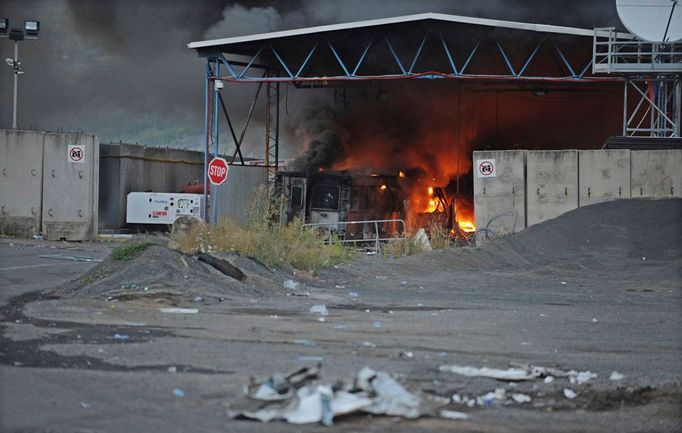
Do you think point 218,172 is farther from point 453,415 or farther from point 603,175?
point 453,415

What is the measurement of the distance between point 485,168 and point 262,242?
10.5m

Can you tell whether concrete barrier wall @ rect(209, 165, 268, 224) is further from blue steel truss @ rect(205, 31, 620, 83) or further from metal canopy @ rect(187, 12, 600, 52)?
metal canopy @ rect(187, 12, 600, 52)

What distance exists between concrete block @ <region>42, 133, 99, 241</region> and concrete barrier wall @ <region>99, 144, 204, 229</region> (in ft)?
21.6

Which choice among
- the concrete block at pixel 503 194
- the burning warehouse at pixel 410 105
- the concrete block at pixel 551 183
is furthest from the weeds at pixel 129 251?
the burning warehouse at pixel 410 105

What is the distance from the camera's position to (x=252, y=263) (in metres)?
16.3

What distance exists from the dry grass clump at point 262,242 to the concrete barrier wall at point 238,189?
45.5ft

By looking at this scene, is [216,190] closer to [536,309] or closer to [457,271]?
[457,271]

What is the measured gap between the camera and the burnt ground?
6770 millimetres

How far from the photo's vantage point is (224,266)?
15.4 m

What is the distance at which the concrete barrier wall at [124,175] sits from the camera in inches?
1491

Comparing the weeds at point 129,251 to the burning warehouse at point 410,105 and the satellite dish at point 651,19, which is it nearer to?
the burning warehouse at point 410,105

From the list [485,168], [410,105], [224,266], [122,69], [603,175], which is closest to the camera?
[224,266]

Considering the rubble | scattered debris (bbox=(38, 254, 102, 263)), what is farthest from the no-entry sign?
the rubble

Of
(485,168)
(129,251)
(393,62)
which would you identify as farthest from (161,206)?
(129,251)
